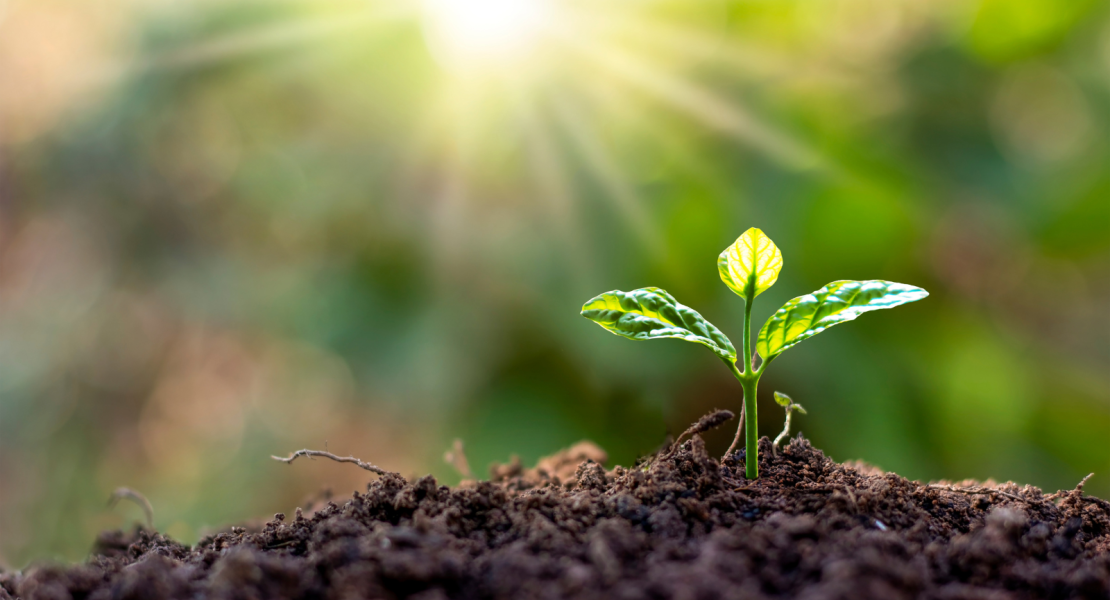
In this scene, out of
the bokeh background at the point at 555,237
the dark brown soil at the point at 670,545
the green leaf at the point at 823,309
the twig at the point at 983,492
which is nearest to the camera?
the dark brown soil at the point at 670,545

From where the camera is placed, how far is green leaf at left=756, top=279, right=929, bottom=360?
2.72 feet

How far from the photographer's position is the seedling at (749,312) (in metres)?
0.84

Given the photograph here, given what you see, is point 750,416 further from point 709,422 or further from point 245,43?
point 245,43

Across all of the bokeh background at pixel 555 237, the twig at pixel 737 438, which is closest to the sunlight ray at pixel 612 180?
the bokeh background at pixel 555 237

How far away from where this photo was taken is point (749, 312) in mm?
872

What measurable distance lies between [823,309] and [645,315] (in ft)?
0.73

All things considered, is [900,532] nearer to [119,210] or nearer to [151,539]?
[151,539]

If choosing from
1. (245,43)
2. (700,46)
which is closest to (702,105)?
(700,46)

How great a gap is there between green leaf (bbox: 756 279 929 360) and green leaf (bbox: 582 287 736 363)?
6 centimetres

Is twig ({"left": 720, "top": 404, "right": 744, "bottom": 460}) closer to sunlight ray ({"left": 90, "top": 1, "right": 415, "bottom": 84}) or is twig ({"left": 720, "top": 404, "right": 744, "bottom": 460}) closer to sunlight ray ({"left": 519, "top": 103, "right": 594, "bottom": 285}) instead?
sunlight ray ({"left": 519, "top": 103, "right": 594, "bottom": 285})

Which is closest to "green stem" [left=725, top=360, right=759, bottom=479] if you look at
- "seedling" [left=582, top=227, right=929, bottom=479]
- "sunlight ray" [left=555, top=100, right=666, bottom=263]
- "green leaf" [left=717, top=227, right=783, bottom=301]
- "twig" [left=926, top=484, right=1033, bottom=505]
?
"seedling" [left=582, top=227, right=929, bottom=479]

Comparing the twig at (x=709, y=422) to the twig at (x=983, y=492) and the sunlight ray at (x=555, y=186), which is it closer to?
the twig at (x=983, y=492)

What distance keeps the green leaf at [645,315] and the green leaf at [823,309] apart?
0.06m

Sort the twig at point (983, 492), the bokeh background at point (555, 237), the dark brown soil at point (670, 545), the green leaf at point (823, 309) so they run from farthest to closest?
the bokeh background at point (555, 237)
the twig at point (983, 492)
the green leaf at point (823, 309)
the dark brown soil at point (670, 545)
